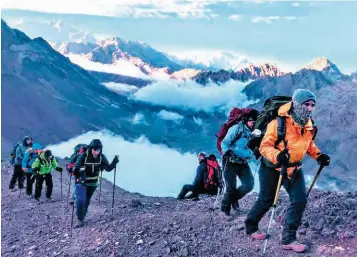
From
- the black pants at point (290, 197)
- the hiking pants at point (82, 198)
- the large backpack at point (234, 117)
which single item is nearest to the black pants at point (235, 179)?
the large backpack at point (234, 117)

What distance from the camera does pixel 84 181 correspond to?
11797 mm

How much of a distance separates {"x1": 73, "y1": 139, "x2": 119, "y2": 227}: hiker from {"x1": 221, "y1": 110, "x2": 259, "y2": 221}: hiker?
335 centimetres

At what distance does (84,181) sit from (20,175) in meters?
9.21

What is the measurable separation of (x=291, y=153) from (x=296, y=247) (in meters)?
1.68

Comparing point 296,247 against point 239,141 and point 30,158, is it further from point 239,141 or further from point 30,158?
point 30,158

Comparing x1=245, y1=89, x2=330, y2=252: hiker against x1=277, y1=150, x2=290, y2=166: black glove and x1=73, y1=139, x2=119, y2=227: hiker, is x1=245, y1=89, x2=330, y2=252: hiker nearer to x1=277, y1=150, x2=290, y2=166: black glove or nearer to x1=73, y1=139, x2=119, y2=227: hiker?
x1=277, y1=150, x2=290, y2=166: black glove

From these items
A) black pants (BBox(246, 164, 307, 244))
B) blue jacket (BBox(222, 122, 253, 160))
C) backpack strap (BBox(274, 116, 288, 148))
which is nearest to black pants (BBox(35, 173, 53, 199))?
blue jacket (BBox(222, 122, 253, 160))

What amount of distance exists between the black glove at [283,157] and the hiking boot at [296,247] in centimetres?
162

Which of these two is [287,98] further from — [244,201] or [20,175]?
[20,175]

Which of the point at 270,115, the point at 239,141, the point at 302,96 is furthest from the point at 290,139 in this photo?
the point at 239,141

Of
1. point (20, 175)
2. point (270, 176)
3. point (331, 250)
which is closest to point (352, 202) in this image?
point (331, 250)

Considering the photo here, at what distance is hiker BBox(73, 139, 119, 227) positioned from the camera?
38.0 ft

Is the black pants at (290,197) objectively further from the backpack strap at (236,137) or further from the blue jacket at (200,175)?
the blue jacket at (200,175)

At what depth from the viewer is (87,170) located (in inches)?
463
